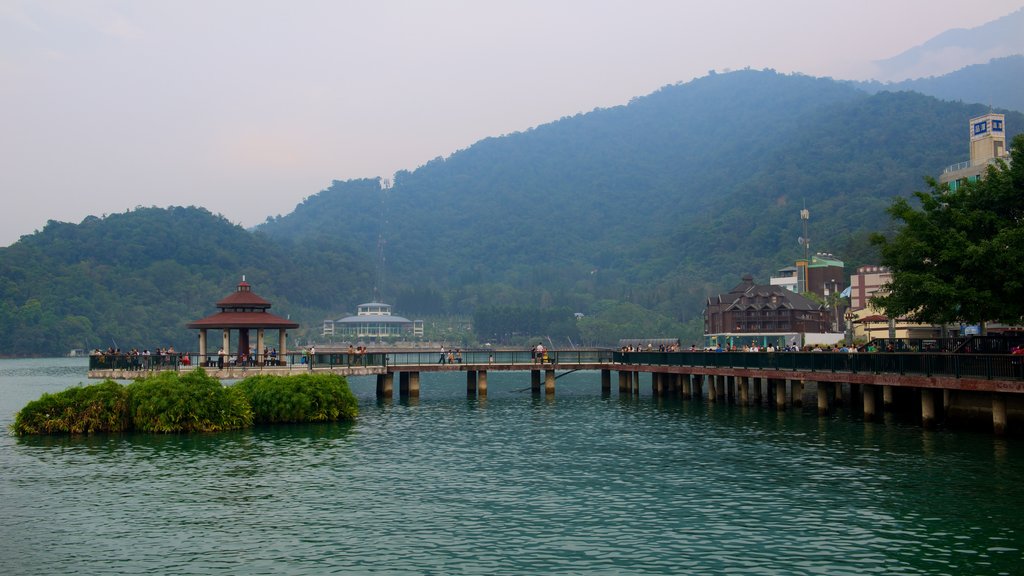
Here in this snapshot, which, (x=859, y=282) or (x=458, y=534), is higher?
Answer: (x=859, y=282)

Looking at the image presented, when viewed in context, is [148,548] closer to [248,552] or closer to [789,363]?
[248,552]

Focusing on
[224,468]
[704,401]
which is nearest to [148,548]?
[224,468]

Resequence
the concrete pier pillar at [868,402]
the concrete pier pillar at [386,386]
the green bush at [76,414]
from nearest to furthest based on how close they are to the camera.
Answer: the green bush at [76,414] < the concrete pier pillar at [868,402] < the concrete pier pillar at [386,386]

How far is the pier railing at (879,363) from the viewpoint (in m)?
36.8

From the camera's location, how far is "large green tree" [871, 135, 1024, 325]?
4091cm

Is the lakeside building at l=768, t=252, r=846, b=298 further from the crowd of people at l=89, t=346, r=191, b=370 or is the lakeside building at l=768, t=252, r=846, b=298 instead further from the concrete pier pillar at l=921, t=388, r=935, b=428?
the crowd of people at l=89, t=346, r=191, b=370

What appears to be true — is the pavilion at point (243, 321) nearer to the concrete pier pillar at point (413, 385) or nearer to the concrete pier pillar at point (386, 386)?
the concrete pier pillar at point (386, 386)

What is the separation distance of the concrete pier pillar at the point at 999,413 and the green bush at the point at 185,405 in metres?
35.8

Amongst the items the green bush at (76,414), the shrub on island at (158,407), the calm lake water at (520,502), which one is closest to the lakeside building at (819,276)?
the calm lake water at (520,502)

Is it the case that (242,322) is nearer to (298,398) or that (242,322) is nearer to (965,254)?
(298,398)

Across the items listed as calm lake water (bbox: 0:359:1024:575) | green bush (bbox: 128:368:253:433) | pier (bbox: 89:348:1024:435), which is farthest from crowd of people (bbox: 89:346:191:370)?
calm lake water (bbox: 0:359:1024:575)

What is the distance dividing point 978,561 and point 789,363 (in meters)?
33.0

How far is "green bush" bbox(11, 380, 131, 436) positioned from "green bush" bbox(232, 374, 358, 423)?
263 inches

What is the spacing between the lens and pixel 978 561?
20.9 metres
